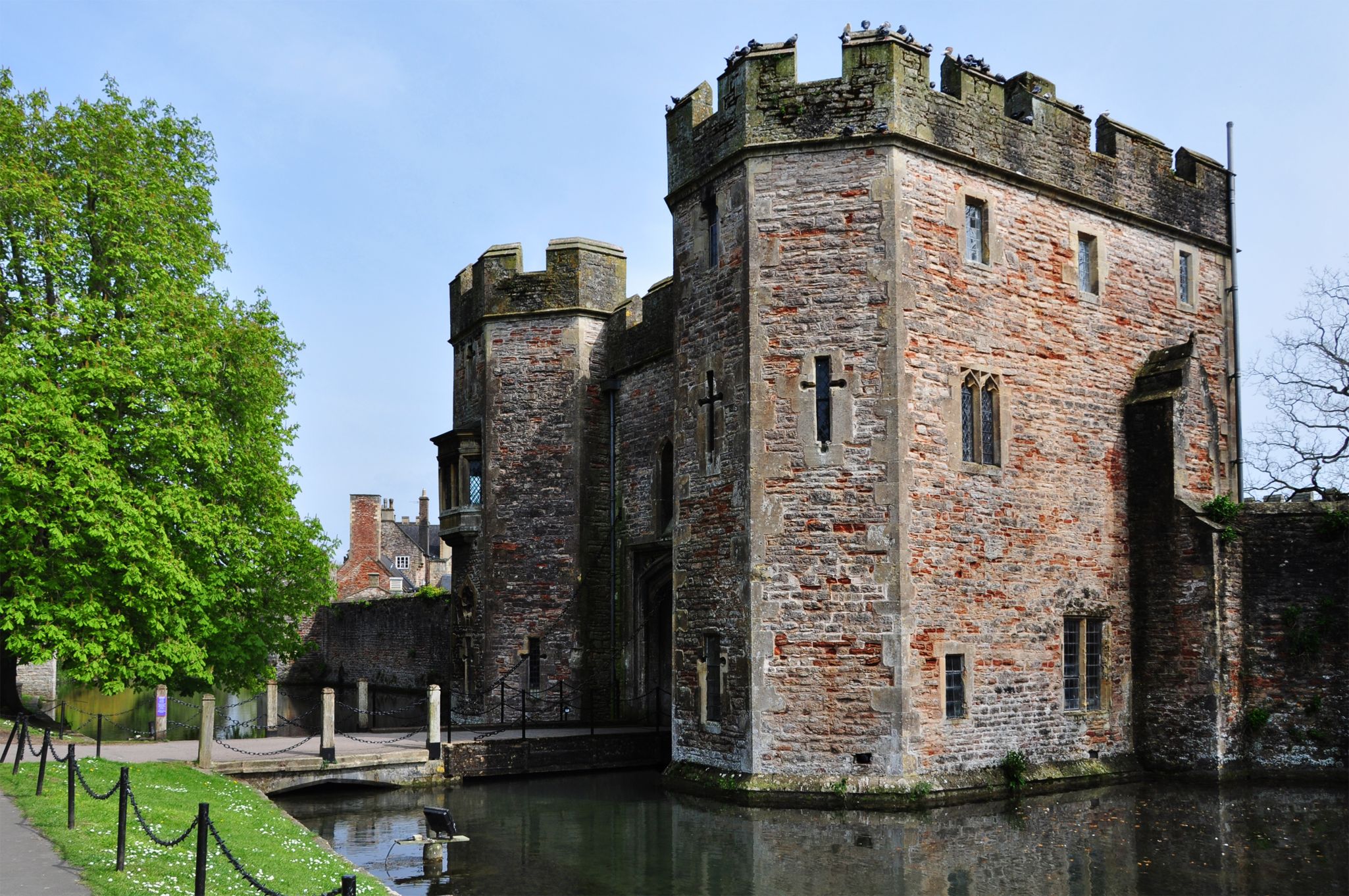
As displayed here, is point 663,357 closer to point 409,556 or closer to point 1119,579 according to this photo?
point 1119,579

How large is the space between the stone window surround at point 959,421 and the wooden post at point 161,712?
14.5m

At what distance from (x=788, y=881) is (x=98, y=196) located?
17598 mm

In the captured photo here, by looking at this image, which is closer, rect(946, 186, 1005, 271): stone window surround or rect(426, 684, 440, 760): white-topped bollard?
rect(946, 186, 1005, 271): stone window surround

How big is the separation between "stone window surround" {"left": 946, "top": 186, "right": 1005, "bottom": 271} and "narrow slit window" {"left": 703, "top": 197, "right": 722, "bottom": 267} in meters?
3.34

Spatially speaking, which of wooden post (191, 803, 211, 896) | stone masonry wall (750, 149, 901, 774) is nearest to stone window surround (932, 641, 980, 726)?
stone masonry wall (750, 149, 901, 774)

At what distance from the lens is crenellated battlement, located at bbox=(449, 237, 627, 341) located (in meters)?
23.6

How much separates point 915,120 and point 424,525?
192ft

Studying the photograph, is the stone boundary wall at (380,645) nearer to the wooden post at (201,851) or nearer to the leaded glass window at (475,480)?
the leaded glass window at (475,480)

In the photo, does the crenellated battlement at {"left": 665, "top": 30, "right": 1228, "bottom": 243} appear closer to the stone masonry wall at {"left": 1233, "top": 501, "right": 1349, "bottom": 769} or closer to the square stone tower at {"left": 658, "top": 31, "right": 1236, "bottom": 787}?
the square stone tower at {"left": 658, "top": 31, "right": 1236, "bottom": 787}

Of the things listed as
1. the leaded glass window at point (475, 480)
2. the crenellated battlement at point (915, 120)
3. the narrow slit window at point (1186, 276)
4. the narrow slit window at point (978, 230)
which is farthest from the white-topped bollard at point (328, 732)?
the narrow slit window at point (1186, 276)

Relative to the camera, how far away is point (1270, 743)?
691 inches

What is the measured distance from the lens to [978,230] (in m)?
17.2

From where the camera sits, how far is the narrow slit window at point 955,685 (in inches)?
620

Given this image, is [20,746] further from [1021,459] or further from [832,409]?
[1021,459]
